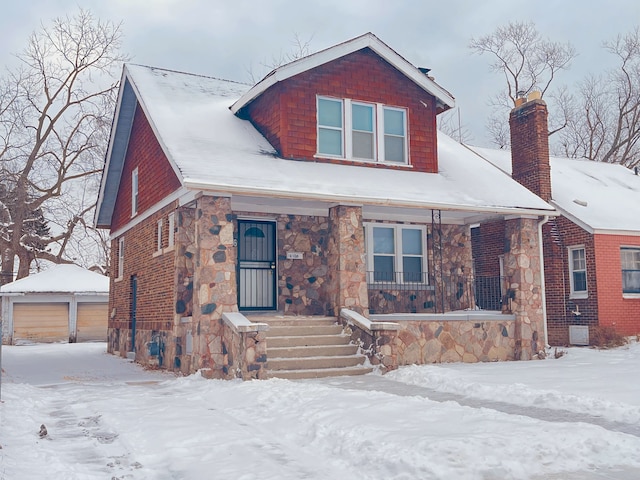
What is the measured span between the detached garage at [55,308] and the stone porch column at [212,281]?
19.5 m

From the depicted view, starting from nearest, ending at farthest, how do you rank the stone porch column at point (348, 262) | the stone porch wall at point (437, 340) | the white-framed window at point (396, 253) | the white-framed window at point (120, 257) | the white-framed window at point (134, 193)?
the stone porch wall at point (437, 340), the stone porch column at point (348, 262), the white-framed window at point (396, 253), the white-framed window at point (134, 193), the white-framed window at point (120, 257)

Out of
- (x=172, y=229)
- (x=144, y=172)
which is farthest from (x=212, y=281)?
(x=144, y=172)

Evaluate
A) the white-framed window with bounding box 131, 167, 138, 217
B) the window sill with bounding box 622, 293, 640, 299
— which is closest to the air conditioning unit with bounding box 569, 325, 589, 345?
the window sill with bounding box 622, 293, 640, 299

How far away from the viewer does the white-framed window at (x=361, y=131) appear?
15.3 meters

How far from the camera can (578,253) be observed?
19.7 meters

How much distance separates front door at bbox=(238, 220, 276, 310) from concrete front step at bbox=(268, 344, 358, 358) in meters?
2.89

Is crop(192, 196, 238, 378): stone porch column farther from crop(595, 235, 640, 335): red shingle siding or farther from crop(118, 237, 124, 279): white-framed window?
crop(595, 235, 640, 335): red shingle siding

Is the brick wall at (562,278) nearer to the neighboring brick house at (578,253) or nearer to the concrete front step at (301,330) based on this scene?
the neighboring brick house at (578,253)

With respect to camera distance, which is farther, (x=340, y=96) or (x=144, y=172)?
(x=144, y=172)

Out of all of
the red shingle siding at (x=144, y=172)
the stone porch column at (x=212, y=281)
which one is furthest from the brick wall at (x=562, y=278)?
the red shingle siding at (x=144, y=172)

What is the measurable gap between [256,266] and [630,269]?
38.6 ft

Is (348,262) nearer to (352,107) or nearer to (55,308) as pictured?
(352,107)

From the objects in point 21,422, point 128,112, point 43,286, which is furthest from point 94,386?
point 43,286

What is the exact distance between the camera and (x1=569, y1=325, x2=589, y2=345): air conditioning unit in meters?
19.0
